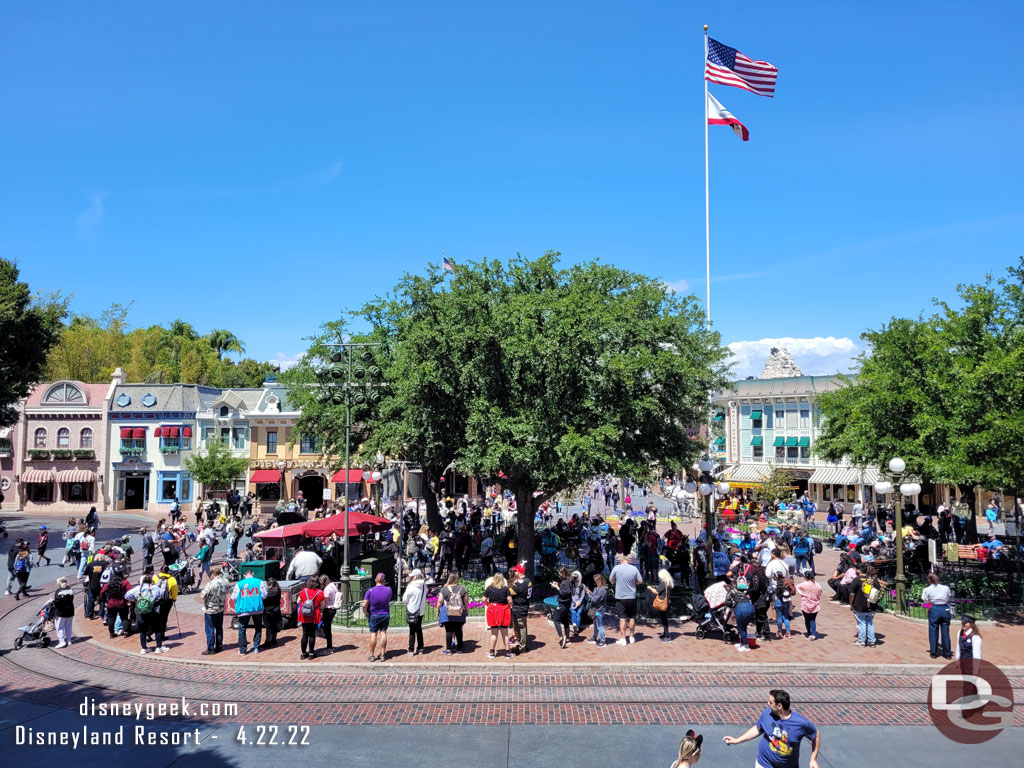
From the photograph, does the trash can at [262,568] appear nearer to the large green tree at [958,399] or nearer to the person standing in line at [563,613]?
the person standing in line at [563,613]

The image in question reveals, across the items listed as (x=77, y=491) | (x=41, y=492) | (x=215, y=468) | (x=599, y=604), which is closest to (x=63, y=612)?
(x=599, y=604)

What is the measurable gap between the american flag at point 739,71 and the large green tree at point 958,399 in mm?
9462

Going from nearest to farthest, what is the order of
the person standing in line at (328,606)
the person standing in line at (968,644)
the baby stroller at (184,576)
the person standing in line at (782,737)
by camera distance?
1. the person standing in line at (782,737)
2. the person standing in line at (968,644)
3. the person standing in line at (328,606)
4. the baby stroller at (184,576)

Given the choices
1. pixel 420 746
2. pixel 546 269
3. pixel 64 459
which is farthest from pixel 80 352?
pixel 420 746

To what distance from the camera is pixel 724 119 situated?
25.4 m

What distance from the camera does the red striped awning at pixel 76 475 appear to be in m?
47.4

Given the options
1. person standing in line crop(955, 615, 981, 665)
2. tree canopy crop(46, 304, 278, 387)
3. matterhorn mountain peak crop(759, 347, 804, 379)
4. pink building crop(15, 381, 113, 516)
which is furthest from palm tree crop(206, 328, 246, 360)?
person standing in line crop(955, 615, 981, 665)

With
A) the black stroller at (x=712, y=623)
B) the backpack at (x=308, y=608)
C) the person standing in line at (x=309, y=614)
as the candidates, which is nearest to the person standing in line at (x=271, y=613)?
the person standing in line at (x=309, y=614)

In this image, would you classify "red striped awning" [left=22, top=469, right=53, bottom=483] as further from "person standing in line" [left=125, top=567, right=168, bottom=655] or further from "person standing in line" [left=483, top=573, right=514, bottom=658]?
"person standing in line" [left=483, top=573, right=514, bottom=658]

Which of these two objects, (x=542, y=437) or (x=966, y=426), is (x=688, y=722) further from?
(x=966, y=426)

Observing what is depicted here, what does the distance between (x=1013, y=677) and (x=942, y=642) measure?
4.08ft

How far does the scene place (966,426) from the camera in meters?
16.8

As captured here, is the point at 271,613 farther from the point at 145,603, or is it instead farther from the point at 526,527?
the point at 526,527

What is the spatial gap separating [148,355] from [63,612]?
218 feet
